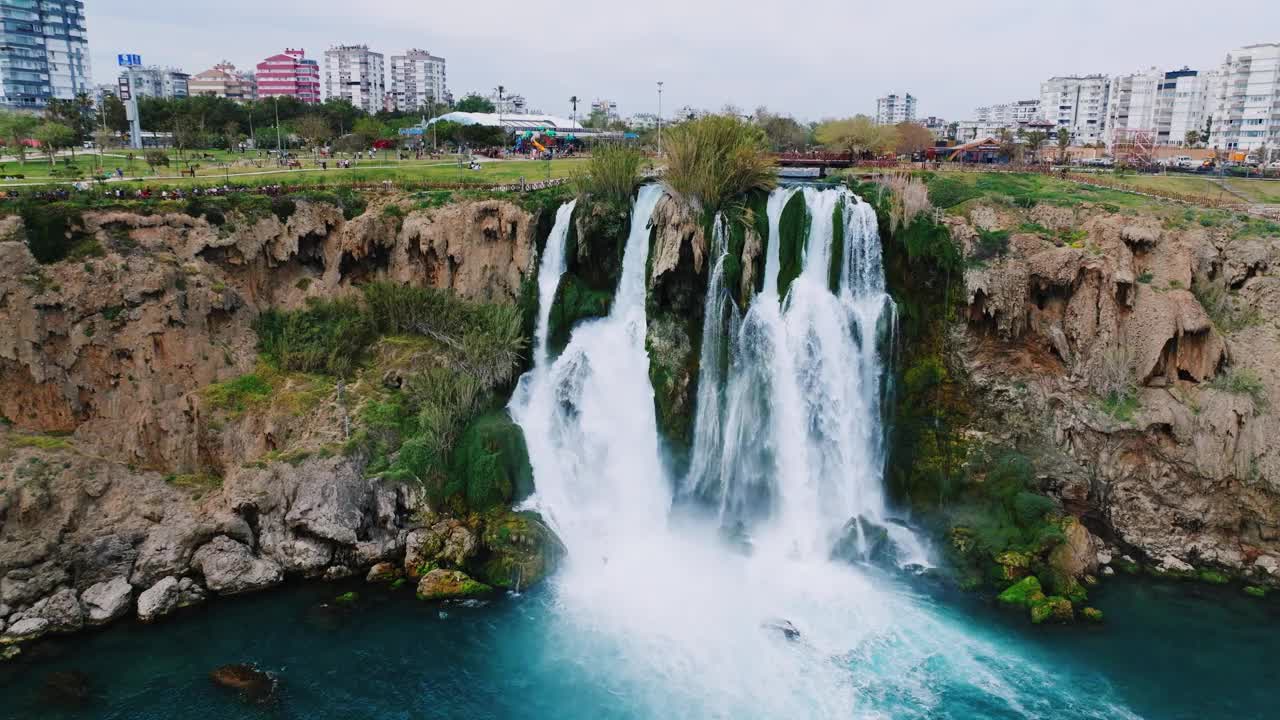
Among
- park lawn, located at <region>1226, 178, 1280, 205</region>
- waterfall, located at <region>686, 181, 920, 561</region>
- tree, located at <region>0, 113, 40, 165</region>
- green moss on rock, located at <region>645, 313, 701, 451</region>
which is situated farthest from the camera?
tree, located at <region>0, 113, 40, 165</region>

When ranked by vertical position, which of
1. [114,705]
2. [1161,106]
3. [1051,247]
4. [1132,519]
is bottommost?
[114,705]

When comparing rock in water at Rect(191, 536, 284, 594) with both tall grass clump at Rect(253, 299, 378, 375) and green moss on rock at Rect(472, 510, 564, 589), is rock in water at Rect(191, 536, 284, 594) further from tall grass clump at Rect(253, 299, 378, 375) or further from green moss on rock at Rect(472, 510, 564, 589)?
tall grass clump at Rect(253, 299, 378, 375)

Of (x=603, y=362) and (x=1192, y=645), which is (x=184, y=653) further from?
(x=1192, y=645)

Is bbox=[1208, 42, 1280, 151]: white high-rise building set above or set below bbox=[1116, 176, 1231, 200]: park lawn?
above

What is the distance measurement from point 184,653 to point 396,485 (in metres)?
7.20

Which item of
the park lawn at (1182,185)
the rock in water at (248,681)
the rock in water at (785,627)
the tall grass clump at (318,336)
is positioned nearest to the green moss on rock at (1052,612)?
the rock in water at (785,627)

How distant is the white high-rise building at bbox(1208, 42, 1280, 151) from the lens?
89.6 metres

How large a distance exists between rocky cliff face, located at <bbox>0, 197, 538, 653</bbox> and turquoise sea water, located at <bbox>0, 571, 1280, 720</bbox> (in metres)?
1.39

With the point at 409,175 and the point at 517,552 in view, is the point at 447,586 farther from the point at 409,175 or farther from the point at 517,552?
the point at 409,175

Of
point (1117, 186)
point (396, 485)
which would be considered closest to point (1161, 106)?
point (1117, 186)

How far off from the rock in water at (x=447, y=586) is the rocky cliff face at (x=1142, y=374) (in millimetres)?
16907

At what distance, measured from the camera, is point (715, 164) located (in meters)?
30.2

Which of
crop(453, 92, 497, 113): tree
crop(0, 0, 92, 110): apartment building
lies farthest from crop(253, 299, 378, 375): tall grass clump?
crop(0, 0, 92, 110): apartment building

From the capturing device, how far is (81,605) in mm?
23234
